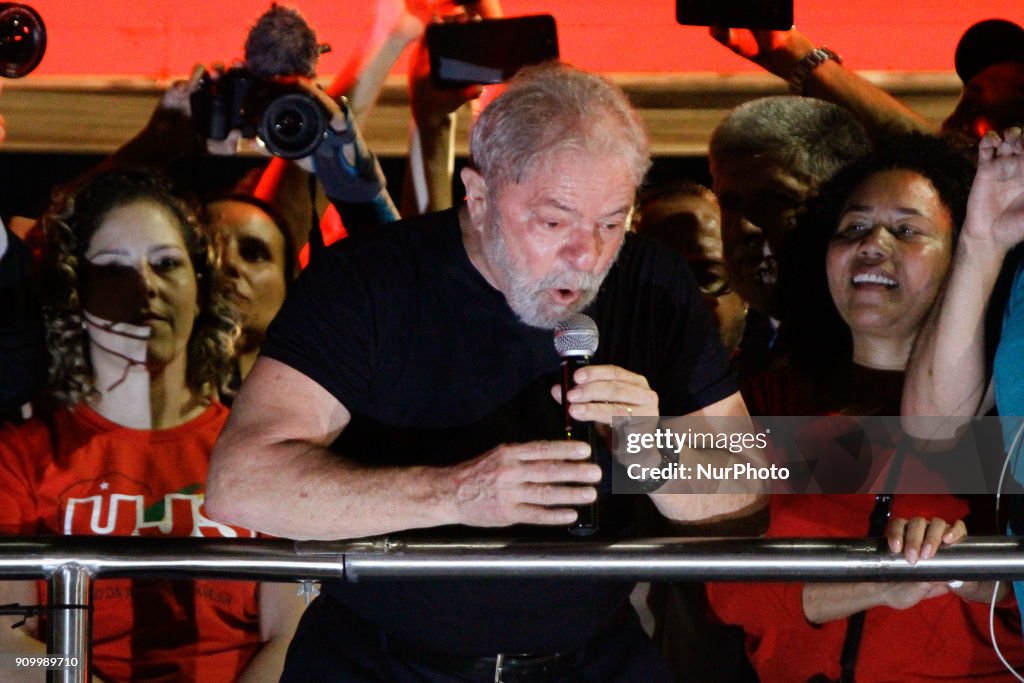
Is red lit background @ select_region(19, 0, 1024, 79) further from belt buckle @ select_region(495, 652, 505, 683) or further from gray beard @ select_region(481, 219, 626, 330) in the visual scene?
belt buckle @ select_region(495, 652, 505, 683)

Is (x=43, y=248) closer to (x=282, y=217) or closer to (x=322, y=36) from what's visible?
(x=282, y=217)

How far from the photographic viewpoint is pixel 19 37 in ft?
9.43

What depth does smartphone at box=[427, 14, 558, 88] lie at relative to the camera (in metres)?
3.15

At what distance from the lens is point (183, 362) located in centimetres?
303

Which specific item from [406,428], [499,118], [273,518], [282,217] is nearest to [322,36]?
[282,217]

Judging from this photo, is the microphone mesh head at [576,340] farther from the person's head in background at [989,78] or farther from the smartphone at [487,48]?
the person's head in background at [989,78]

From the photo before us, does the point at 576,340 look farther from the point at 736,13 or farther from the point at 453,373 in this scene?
the point at 736,13

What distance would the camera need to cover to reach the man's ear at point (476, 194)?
212cm

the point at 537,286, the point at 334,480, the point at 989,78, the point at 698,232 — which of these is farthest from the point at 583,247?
the point at 989,78

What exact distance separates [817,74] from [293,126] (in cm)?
135

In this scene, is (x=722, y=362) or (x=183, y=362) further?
(x=183, y=362)

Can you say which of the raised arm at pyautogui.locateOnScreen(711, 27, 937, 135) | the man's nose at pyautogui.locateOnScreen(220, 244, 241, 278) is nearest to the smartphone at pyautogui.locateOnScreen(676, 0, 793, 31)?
the raised arm at pyautogui.locateOnScreen(711, 27, 937, 135)

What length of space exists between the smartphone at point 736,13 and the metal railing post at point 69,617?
2176 mm

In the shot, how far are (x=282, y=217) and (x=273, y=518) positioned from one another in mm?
1544
